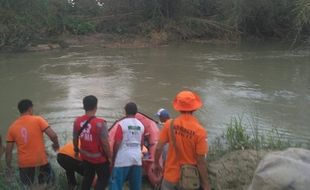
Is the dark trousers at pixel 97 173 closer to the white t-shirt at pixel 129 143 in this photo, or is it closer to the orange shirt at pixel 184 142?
the white t-shirt at pixel 129 143

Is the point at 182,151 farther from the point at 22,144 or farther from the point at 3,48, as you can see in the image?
the point at 3,48

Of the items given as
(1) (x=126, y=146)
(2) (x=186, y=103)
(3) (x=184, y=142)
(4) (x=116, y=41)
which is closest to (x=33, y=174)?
(1) (x=126, y=146)

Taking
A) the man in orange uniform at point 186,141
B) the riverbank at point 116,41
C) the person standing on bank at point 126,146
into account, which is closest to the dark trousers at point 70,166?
the person standing on bank at point 126,146

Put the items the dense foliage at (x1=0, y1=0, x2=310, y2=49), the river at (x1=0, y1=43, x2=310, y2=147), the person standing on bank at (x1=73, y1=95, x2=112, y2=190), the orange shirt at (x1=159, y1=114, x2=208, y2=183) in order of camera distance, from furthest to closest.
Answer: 1. the dense foliage at (x1=0, y1=0, x2=310, y2=49)
2. the river at (x1=0, y1=43, x2=310, y2=147)
3. the person standing on bank at (x1=73, y1=95, x2=112, y2=190)
4. the orange shirt at (x1=159, y1=114, x2=208, y2=183)

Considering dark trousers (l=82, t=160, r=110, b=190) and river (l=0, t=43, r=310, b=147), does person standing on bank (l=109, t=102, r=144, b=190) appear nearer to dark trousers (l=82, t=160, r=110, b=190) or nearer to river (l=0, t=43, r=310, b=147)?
dark trousers (l=82, t=160, r=110, b=190)

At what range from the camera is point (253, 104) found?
1420 centimetres

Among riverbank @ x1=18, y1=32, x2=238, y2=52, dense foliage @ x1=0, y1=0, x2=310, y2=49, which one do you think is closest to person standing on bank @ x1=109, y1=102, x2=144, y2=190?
riverbank @ x1=18, y1=32, x2=238, y2=52

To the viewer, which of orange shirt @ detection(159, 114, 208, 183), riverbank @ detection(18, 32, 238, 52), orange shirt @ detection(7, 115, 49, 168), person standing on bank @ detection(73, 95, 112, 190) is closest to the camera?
orange shirt @ detection(159, 114, 208, 183)

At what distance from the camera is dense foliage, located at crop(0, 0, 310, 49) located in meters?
30.7

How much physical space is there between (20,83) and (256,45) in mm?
16172

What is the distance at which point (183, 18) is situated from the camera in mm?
31797

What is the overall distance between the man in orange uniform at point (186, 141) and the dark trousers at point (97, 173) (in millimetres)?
908

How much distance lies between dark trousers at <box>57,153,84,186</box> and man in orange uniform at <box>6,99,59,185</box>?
212 mm

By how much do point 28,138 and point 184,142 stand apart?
1969 mm
